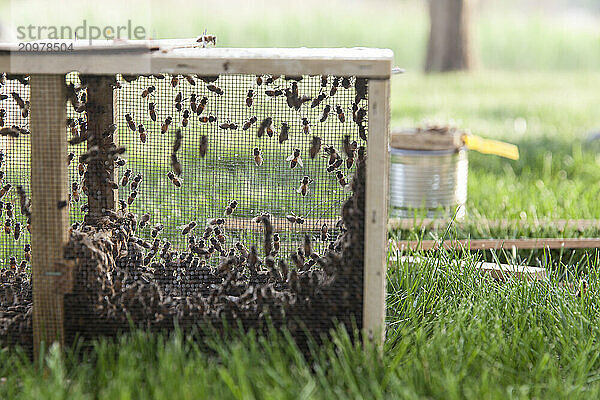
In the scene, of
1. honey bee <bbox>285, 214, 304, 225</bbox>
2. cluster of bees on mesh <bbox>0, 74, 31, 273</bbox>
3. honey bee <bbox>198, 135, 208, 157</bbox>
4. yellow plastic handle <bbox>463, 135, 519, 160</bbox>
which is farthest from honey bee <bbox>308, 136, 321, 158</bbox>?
yellow plastic handle <bbox>463, 135, 519, 160</bbox>

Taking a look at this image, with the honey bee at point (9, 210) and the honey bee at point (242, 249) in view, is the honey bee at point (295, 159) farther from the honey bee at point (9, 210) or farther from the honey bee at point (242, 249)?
the honey bee at point (9, 210)

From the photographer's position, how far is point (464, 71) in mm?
18656

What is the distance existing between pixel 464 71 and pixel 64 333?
16443 millimetres

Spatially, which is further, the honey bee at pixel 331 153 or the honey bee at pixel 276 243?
the honey bee at pixel 276 243

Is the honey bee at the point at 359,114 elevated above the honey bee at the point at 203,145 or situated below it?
above

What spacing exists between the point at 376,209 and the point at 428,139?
2.87m

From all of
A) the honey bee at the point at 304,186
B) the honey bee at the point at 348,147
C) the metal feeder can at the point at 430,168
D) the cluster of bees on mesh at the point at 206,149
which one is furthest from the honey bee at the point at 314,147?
the metal feeder can at the point at 430,168

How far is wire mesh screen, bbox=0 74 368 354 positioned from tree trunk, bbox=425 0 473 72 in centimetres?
1449

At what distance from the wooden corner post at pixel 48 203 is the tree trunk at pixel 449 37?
51.5 ft

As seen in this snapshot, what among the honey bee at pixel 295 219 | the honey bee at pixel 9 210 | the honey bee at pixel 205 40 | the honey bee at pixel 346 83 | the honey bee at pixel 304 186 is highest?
the honey bee at pixel 205 40

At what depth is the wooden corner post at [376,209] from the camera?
10.00ft

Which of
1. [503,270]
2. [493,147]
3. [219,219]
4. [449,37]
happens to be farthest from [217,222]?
[449,37]

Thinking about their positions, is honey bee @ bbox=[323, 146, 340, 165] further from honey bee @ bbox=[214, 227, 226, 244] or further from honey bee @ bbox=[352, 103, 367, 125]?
honey bee @ bbox=[214, 227, 226, 244]

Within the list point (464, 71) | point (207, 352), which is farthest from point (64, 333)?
point (464, 71)
